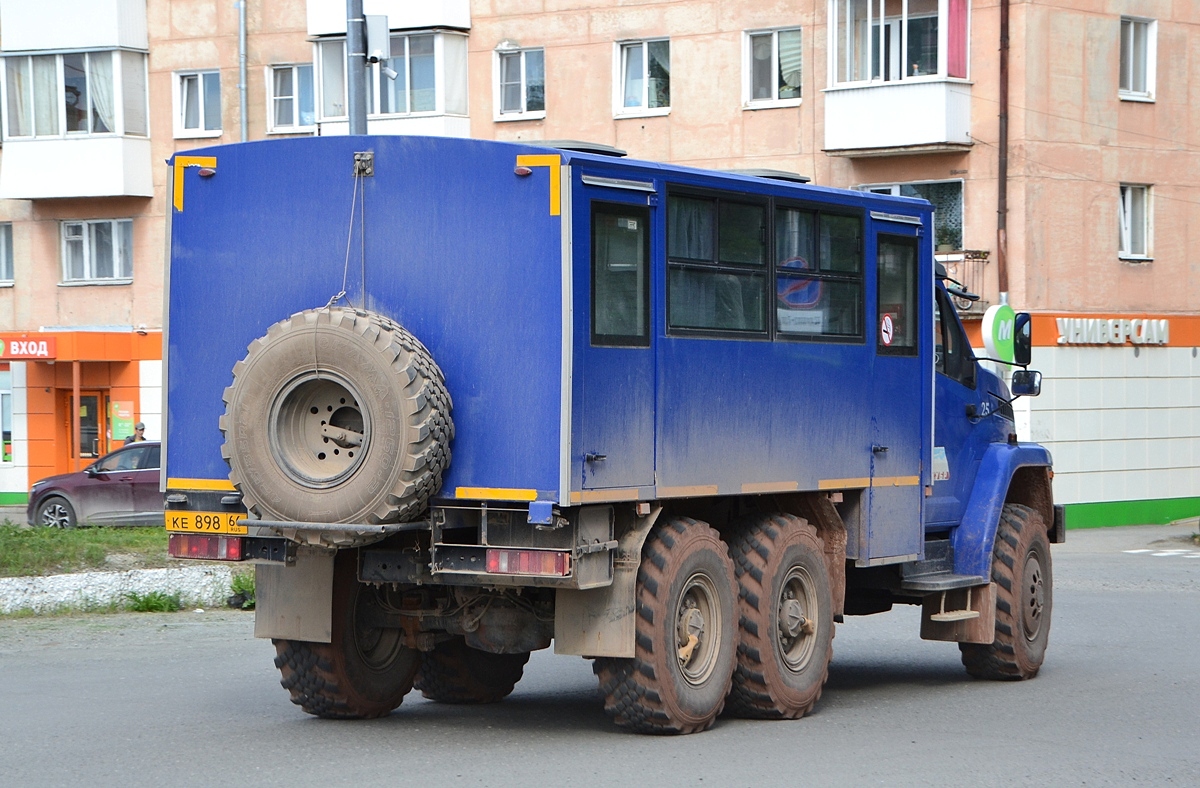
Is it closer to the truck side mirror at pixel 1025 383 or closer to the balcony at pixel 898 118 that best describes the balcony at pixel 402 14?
the balcony at pixel 898 118

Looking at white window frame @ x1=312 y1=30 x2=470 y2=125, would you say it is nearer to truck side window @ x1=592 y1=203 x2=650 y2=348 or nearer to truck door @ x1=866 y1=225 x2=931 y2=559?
truck door @ x1=866 y1=225 x2=931 y2=559

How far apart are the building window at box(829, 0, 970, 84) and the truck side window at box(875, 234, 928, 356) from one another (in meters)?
19.6

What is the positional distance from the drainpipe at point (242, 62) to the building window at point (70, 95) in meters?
2.54

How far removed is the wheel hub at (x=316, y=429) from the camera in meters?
8.98

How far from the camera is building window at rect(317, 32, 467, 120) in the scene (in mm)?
34594

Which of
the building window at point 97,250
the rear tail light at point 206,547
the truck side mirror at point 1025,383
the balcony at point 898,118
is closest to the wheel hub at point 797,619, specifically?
the truck side mirror at point 1025,383

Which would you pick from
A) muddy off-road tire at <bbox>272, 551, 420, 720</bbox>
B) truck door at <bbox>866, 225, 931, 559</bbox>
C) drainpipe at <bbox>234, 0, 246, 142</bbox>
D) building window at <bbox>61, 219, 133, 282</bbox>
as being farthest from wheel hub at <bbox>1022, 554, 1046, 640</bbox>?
building window at <bbox>61, 219, 133, 282</bbox>

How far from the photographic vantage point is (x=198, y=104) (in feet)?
123

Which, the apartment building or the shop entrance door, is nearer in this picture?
the apartment building

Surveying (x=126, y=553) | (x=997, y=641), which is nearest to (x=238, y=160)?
(x=997, y=641)

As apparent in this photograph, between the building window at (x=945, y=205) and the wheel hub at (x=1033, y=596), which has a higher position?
the building window at (x=945, y=205)

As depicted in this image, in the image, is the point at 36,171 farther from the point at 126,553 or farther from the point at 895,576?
the point at 895,576

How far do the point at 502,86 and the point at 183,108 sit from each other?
24.4ft

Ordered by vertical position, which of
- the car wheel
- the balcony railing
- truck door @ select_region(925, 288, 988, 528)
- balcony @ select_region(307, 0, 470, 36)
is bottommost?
the car wheel
